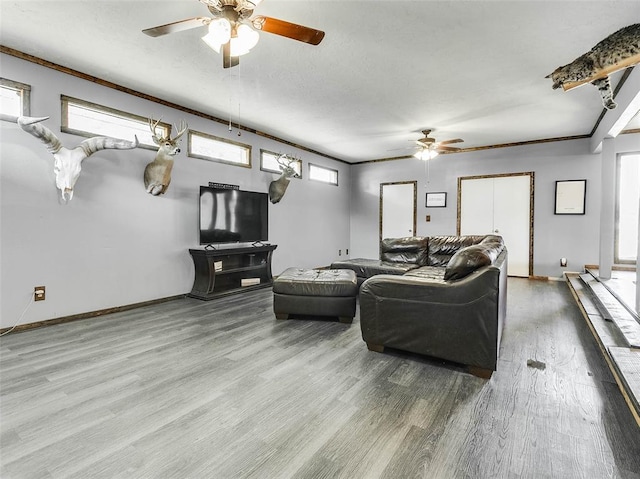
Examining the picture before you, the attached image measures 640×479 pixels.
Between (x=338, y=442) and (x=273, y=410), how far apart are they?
1.52ft

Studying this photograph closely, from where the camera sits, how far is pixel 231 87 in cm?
399

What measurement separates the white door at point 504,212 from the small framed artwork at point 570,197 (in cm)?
47

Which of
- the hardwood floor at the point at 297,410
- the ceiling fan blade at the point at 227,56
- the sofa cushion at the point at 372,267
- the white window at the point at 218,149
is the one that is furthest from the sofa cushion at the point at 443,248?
the ceiling fan blade at the point at 227,56

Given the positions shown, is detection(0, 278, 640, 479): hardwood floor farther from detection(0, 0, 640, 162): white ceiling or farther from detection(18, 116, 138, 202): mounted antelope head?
detection(0, 0, 640, 162): white ceiling

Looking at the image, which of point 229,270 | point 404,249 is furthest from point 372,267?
point 229,270

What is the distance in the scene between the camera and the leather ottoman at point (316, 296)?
3516mm

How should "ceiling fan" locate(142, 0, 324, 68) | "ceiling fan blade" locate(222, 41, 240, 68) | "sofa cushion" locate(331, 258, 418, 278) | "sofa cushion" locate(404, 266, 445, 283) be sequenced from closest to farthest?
"ceiling fan" locate(142, 0, 324, 68)
"ceiling fan blade" locate(222, 41, 240, 68)
"sofa cushion" locate(404, 266, 445, 283)
"sofa cushion" locate(331, 258, 418, 278)

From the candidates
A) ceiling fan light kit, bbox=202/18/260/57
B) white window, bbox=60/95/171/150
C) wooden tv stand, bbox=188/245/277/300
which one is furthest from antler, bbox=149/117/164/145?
ceiling fan light kit, bbox=202/18/260/57

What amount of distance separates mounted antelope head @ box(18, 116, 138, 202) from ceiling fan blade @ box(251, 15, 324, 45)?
230 centimetres

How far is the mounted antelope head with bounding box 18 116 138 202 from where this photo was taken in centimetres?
315

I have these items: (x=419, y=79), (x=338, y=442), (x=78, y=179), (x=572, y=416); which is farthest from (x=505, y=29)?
(x=78, y=179)

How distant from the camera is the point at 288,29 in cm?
216

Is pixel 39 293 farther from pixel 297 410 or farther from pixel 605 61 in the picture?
pixel 605 61

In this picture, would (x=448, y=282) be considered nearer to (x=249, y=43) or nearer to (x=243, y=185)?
(x=249, y=43)
